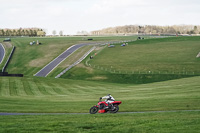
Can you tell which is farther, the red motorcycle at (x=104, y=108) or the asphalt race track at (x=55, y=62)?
the asphalt race track at (x=55, y=62)

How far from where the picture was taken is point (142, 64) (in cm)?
9494

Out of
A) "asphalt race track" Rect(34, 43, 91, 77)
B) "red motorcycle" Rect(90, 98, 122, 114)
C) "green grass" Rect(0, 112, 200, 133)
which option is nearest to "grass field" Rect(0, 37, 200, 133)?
"green grass" Rect(0, 112, 200, 133)

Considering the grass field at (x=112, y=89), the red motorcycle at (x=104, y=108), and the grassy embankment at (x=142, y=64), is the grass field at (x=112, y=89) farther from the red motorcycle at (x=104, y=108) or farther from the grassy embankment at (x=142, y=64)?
the red motorcycle at (x=104, y=108)

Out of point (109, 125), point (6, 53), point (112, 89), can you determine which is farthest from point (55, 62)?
point (109, 125)

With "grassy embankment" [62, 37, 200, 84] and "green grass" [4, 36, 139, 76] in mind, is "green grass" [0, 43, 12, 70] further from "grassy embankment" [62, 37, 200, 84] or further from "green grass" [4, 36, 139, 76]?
"grassy embankment" [62, 37, 200, 84]

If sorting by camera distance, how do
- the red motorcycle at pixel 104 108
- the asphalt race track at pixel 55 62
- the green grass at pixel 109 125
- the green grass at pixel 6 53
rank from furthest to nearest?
the green grass at pixel 6 53
the asphalt race track at pixel 55 62
the red motorcycle at pixel 104 108
the green grass at pixel 109 125

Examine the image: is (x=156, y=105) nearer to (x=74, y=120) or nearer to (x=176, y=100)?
(x=176, y=100)

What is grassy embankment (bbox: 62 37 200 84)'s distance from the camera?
3243 inches

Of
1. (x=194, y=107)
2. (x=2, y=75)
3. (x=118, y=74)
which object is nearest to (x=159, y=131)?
(x=194, y=107)

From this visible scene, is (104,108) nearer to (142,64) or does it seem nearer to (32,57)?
(142,64)

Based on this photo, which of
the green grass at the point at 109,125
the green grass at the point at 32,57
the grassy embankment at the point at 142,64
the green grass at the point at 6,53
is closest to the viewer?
the green grass at the point at 109,125

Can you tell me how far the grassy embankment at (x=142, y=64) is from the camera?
82369 millimetres

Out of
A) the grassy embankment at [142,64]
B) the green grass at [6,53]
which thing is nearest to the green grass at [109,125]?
the grassy embankment at [142,64]

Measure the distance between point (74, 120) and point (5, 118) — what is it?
5.93 meters
